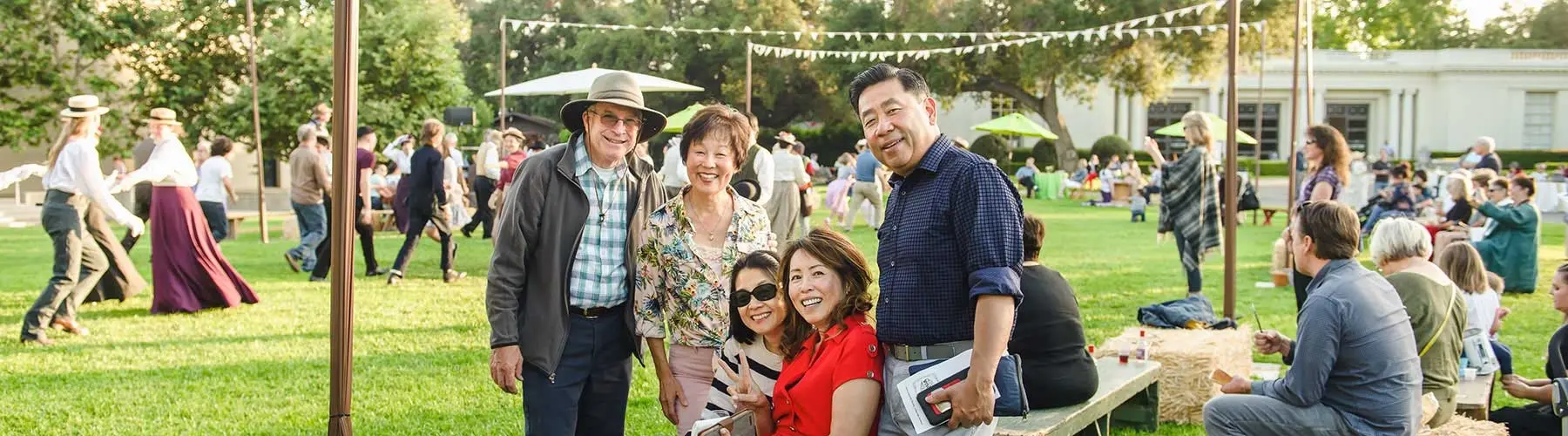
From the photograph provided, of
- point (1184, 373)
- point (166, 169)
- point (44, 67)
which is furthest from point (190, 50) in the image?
point (1184, 373)

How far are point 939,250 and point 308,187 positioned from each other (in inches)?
393

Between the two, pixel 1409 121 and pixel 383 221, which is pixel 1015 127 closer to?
pixel 383 221

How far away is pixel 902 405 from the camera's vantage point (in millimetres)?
3020

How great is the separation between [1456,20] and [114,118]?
6363 cm

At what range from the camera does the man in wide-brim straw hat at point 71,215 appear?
7586 mm

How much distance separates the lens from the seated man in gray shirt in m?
4.03

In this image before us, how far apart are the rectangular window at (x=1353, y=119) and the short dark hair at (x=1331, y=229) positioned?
58.7 meters

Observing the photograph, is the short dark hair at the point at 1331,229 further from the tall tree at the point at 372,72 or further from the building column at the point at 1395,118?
the building column at the point at 1395,118

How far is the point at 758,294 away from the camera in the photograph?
355 centimetres

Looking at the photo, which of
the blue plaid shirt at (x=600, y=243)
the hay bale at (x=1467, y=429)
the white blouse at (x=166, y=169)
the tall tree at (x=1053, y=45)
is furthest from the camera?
the tall tree at (x=1053, y=45)

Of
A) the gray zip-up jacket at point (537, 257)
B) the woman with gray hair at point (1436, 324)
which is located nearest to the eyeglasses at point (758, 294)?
the gray zip-up jacket at point (537, 257)

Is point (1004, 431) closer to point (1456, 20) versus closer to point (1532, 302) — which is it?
point (1532, 302)

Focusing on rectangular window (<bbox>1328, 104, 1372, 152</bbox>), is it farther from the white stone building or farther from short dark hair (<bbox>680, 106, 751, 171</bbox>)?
short dark hair (<bbox>680, 106, 751, 171</bbox>)

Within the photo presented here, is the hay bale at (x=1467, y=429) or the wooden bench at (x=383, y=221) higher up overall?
the wooden bench at (x=383, y=221)
